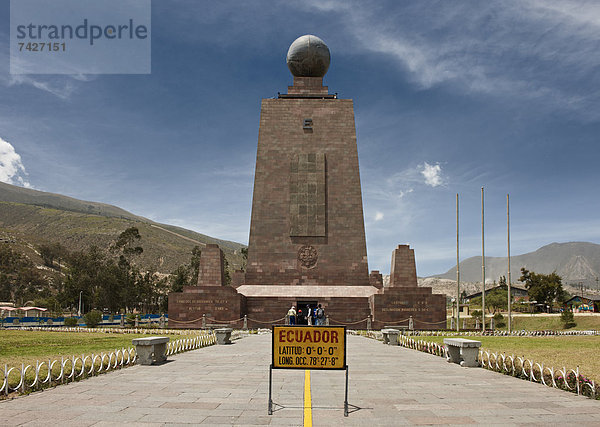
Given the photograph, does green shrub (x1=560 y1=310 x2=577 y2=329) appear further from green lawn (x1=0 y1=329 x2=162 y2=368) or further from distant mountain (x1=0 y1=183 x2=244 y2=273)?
distant mountain (x1=0 y1=183 x2=244 y2=273)

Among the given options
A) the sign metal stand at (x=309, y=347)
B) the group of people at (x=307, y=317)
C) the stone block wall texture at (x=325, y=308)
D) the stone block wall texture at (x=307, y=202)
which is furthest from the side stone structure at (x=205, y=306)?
the sign metal stand at (x=309, y=347)

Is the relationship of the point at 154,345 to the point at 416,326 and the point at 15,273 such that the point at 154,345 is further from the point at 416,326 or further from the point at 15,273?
the point at 15,273

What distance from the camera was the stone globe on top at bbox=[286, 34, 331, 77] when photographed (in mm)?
41906

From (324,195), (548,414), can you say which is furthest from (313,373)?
(324,195)

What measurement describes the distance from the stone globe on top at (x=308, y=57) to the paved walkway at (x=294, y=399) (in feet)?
111

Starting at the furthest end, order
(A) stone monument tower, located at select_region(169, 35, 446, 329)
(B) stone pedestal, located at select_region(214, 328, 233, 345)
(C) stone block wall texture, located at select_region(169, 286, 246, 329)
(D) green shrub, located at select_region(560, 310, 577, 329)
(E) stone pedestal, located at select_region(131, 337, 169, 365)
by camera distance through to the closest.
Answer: (D) green shrub, located at select_region(560, 310, 577, 329) → (A) stone monument tower, located at select_region(169, 35, 446, 329) → (C) stone block wall texture, located at select_region(169, 286, 246, 329) → (B) stone pedestal, located at select_region(214, 328, 233, 345) → (E) stone pedestal, located at select_region(131, 337, 169, 365)

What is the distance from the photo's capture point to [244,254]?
74562mm

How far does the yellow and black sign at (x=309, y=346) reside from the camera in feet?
26.3

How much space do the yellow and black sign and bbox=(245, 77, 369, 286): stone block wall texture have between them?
28842mm

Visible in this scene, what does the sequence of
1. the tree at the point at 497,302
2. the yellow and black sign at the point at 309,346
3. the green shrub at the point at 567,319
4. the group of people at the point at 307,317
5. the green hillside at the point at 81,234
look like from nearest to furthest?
1. the yellow and black sign at the point at 309,346
2. the group of people at the point at 307,317
3. the green shrub at the point at 567,319
4. the tree at the point at 497,302
5. the green hillside at the point at 81,234

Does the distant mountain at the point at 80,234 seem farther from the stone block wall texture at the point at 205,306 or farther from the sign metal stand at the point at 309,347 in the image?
the sign metal stand at the point at 309,347

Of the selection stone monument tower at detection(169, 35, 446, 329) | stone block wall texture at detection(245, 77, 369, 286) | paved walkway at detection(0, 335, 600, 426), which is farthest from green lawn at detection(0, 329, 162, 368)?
stone block wall texture at detection(245, 77, 369, 286)

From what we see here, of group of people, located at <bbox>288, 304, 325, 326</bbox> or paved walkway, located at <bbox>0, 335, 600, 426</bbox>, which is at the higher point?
paved walkway, located at <bbox>0, 335, 600, 426</bbox>

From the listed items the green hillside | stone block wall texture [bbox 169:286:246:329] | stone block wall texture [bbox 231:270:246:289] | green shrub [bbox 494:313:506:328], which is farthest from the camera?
the green hillside
